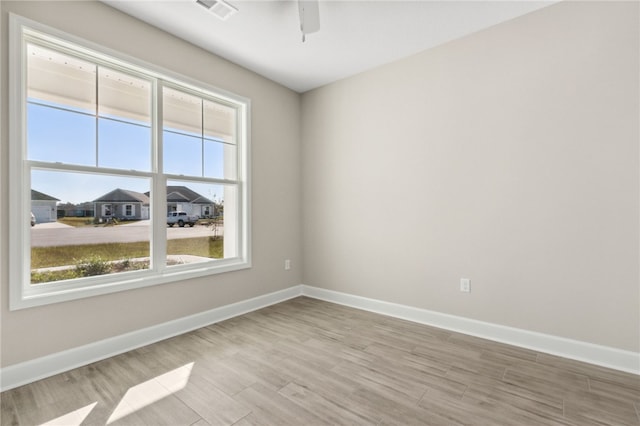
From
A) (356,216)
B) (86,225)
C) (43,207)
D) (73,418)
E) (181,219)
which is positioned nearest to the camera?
(73,418)

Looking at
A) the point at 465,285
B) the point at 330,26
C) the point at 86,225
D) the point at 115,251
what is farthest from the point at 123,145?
the point at 465,285

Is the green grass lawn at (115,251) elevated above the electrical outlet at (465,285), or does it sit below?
above

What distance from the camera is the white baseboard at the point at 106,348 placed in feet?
6.48

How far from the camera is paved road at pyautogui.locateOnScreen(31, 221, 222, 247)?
2.18 metres

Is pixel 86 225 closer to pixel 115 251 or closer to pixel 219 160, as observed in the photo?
pixel 115 251

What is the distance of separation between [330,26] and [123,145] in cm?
212

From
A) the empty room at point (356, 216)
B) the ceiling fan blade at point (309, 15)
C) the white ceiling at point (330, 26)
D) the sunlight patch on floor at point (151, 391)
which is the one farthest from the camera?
the white ceiling at point (330, 26)

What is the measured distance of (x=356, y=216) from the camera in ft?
12.0

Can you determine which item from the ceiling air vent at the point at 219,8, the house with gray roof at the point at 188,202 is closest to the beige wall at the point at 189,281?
the house with gray roof at the point at 188,202

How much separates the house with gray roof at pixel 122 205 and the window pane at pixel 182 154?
367 millimetres

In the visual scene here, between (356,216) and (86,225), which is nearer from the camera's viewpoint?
(86,225)

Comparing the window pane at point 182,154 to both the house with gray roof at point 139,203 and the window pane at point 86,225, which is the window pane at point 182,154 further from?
the window pane at point 86,225

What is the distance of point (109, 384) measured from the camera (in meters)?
1.99

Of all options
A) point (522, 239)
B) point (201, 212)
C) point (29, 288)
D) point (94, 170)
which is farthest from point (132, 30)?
point (522, 239)
